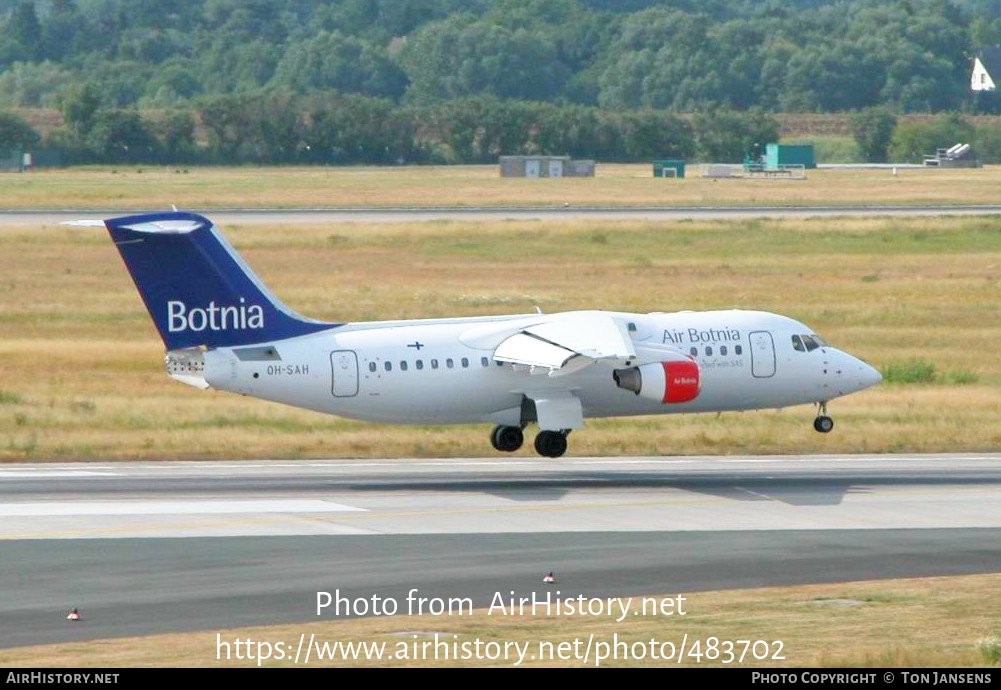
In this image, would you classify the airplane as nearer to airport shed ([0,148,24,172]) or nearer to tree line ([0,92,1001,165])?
airport shed ([0,148,24,172])

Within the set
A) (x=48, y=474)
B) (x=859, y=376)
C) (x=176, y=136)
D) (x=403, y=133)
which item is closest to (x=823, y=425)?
(x=859, y=376)

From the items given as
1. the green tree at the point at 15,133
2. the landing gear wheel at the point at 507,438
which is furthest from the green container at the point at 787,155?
the landing gear wheel at the point at 507,438

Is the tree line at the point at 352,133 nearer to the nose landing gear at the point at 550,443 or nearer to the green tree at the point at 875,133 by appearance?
the green tree at the point at 875,133

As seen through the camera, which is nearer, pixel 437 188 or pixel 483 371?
pixel 483 371

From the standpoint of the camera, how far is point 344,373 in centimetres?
3712

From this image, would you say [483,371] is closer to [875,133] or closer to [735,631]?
[735,631]

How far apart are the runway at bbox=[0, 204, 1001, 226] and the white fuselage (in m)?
61.8

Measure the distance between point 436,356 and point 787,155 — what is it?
135597mm

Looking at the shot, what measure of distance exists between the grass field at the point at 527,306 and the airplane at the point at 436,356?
3837 millimetres

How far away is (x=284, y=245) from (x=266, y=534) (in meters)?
60.3

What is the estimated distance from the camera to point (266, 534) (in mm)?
30594

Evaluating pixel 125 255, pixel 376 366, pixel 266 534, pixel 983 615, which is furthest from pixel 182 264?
pixel 983 615

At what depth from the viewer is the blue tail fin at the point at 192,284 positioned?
3644cm
